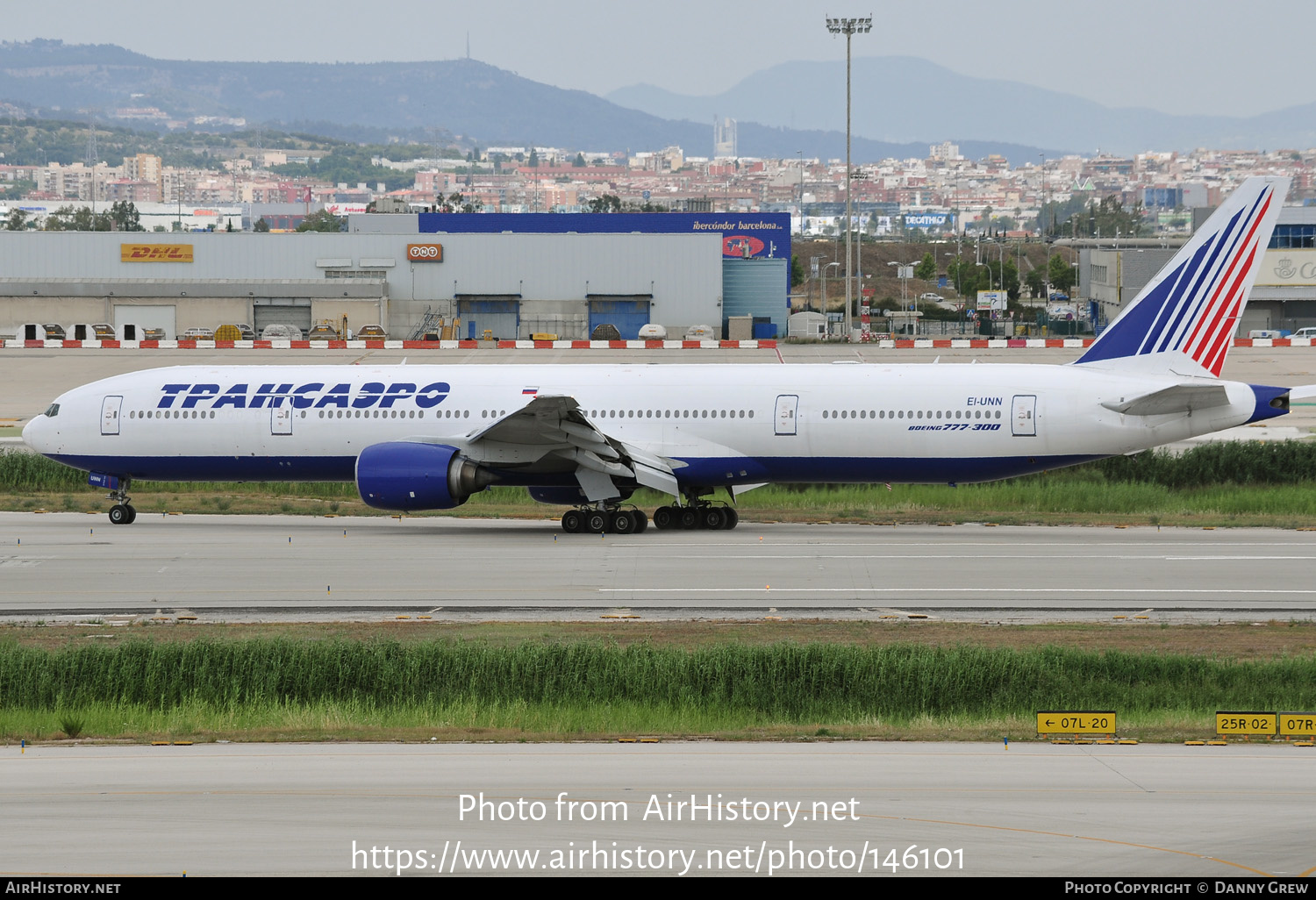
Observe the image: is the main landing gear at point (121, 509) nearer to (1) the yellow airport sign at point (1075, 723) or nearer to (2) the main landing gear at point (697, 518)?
(2) the main landing gear at point (697, 518)

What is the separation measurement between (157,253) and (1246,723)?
81644 mm

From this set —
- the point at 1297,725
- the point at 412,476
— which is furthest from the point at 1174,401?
the point at 412,476

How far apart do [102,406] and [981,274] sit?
370 ft

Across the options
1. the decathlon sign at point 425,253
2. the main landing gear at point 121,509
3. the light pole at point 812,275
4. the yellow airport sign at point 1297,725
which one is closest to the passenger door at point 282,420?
the main landing gear at point 121,509

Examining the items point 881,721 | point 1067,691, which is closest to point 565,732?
point 881,721

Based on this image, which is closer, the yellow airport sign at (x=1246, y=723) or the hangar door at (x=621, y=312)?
the yellow airport sign at (x=1246, y=723)

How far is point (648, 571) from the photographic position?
88.6 feet

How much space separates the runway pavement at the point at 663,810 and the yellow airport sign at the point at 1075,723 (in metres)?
0.35

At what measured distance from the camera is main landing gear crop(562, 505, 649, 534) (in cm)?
3188

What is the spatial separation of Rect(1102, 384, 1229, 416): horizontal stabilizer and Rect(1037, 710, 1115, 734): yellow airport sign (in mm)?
15420

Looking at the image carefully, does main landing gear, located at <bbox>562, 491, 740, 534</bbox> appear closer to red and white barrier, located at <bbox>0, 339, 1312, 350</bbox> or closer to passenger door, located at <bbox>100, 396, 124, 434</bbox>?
passenger door, located at <bbox>100, 396, 124, 434</bbox>

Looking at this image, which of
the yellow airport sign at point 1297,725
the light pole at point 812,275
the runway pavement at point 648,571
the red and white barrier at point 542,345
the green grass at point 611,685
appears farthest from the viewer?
the light pole at point 812,275

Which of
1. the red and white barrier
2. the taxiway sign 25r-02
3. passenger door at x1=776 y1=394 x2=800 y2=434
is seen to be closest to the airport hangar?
the red and white barrier

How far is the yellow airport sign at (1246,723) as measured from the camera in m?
15.6
